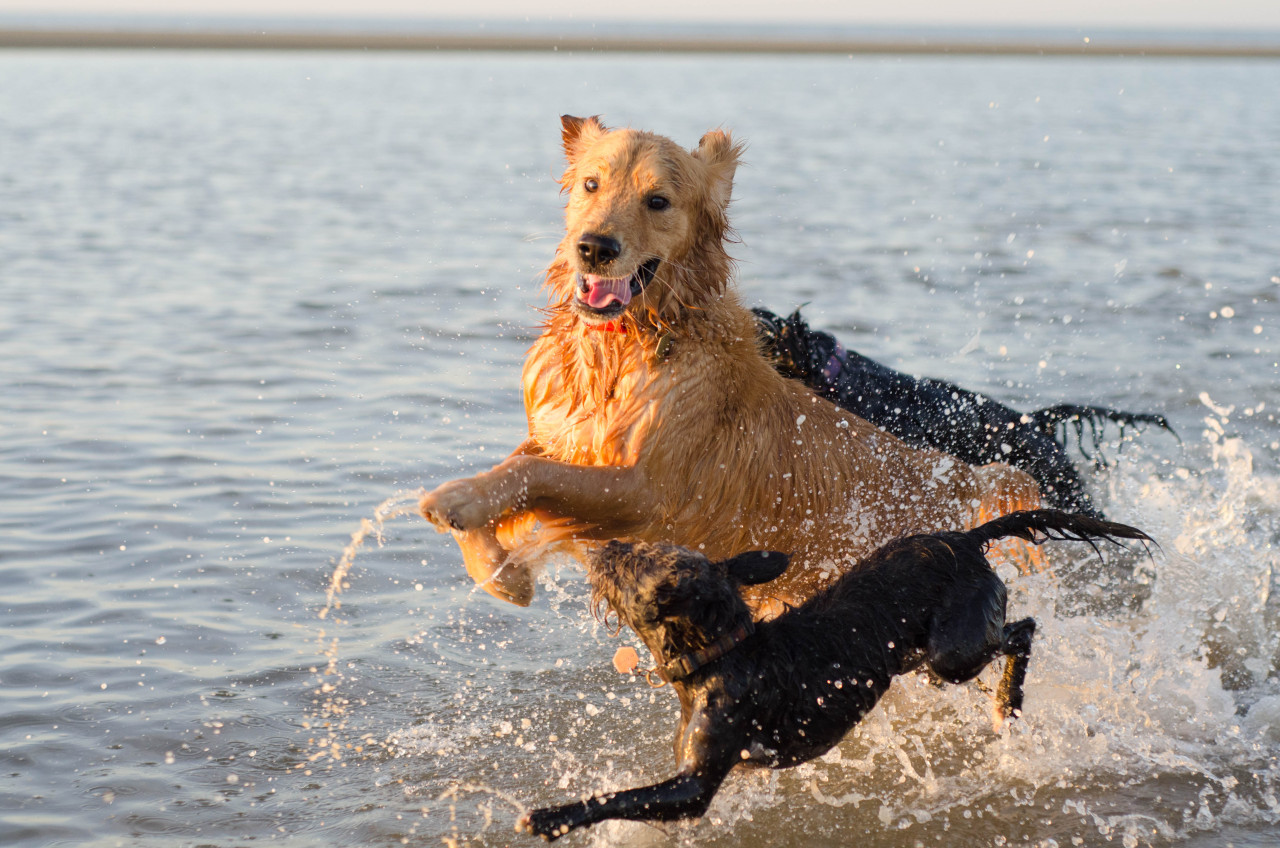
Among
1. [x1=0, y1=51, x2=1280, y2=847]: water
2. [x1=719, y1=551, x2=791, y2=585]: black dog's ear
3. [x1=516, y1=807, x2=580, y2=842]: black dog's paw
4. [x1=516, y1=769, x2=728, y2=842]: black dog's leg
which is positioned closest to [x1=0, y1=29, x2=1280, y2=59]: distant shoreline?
[x1=0, y1=51, x2=1280, y2=847]: water

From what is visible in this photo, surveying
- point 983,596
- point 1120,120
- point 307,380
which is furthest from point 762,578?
point 1120,120

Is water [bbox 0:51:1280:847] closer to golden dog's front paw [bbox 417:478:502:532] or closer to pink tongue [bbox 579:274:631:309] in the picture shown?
golden dog's front paw [bbox 417:478:502:532]

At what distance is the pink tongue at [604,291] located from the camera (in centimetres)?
426

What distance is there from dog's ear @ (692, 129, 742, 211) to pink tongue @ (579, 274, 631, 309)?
55cm

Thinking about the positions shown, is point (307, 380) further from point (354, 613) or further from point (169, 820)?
point (169, 820)

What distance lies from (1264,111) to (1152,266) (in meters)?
22.5

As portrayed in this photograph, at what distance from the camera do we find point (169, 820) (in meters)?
4.21

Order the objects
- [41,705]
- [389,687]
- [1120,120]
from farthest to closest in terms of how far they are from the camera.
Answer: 1. [1120,120]
2. [389,687]
3. [41,705]

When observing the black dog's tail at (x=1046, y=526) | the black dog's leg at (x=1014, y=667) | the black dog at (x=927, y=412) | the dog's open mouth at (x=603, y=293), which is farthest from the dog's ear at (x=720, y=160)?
the black dog's leg at (x=1014, y=667)

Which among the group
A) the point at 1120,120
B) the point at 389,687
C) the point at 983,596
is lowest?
the point at 389,687

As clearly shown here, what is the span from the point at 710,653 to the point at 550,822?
718 millimetres

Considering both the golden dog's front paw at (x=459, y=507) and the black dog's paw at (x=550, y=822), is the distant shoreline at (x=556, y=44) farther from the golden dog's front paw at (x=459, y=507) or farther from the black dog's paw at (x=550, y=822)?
the black dog's paw at (x=550, y=822)

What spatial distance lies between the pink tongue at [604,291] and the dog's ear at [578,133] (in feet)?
2.17

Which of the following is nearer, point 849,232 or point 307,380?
point 307,380
